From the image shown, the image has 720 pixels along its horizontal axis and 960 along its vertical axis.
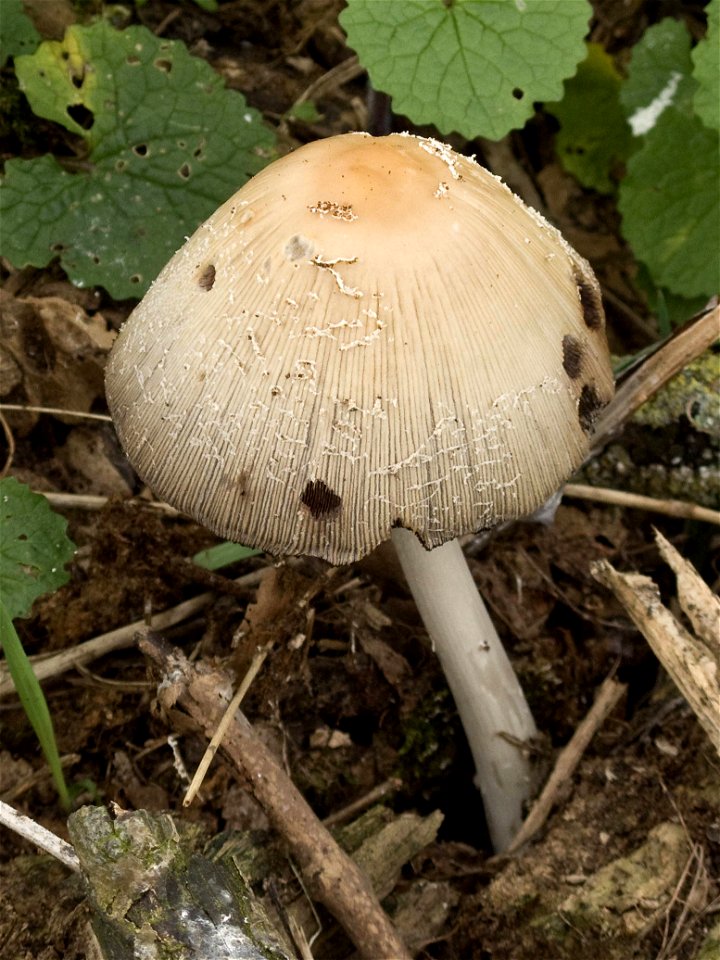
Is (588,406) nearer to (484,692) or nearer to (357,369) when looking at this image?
(357,369)

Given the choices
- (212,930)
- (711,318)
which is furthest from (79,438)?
(711,318)

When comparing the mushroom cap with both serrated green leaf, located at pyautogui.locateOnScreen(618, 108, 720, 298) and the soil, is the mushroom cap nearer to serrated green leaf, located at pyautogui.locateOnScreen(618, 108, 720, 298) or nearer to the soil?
the soil

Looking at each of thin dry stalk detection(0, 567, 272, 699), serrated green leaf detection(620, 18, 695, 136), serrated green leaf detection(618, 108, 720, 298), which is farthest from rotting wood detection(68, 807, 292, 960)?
serrated green leaf detection(620, 18, 695, 136)

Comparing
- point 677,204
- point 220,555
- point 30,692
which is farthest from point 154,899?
point 677,204

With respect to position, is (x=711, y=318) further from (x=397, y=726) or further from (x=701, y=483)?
(x=397, y=726)

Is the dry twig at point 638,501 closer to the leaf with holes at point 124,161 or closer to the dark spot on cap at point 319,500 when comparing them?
the dark spot on cap at point 319,500

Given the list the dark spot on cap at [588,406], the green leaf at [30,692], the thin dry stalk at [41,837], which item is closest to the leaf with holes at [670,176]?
the dark spot on cap at [588,406]

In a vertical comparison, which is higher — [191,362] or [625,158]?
[625,158]
